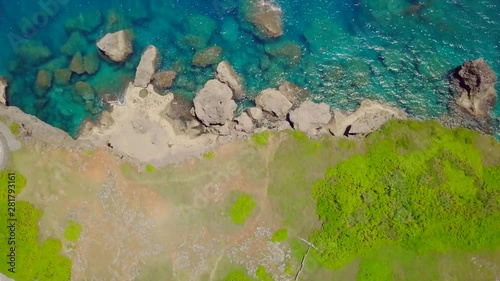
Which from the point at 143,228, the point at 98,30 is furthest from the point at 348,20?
the point at 143,228

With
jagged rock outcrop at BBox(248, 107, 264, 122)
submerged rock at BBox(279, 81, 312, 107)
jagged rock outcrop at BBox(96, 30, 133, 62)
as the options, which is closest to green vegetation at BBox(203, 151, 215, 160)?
jagged rock outcrop at BBox(248, 107, 264, 122)

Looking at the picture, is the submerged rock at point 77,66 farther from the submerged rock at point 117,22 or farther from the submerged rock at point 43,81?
the submerged rock at point 117,22

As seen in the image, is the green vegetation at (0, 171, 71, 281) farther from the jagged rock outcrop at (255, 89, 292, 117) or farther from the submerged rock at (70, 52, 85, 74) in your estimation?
the jagged rock outcrop at (255, 89, 292, 117)

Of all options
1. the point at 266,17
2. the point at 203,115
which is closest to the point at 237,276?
the point at 203,115

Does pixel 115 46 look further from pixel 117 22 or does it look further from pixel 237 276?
pixel 237 276

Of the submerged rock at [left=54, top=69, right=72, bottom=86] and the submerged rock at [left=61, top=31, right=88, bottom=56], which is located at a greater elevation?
the submerged rock at [left=61, top=31, right=88, bottom=56]

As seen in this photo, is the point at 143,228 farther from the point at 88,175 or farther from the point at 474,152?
the point at 474,152
